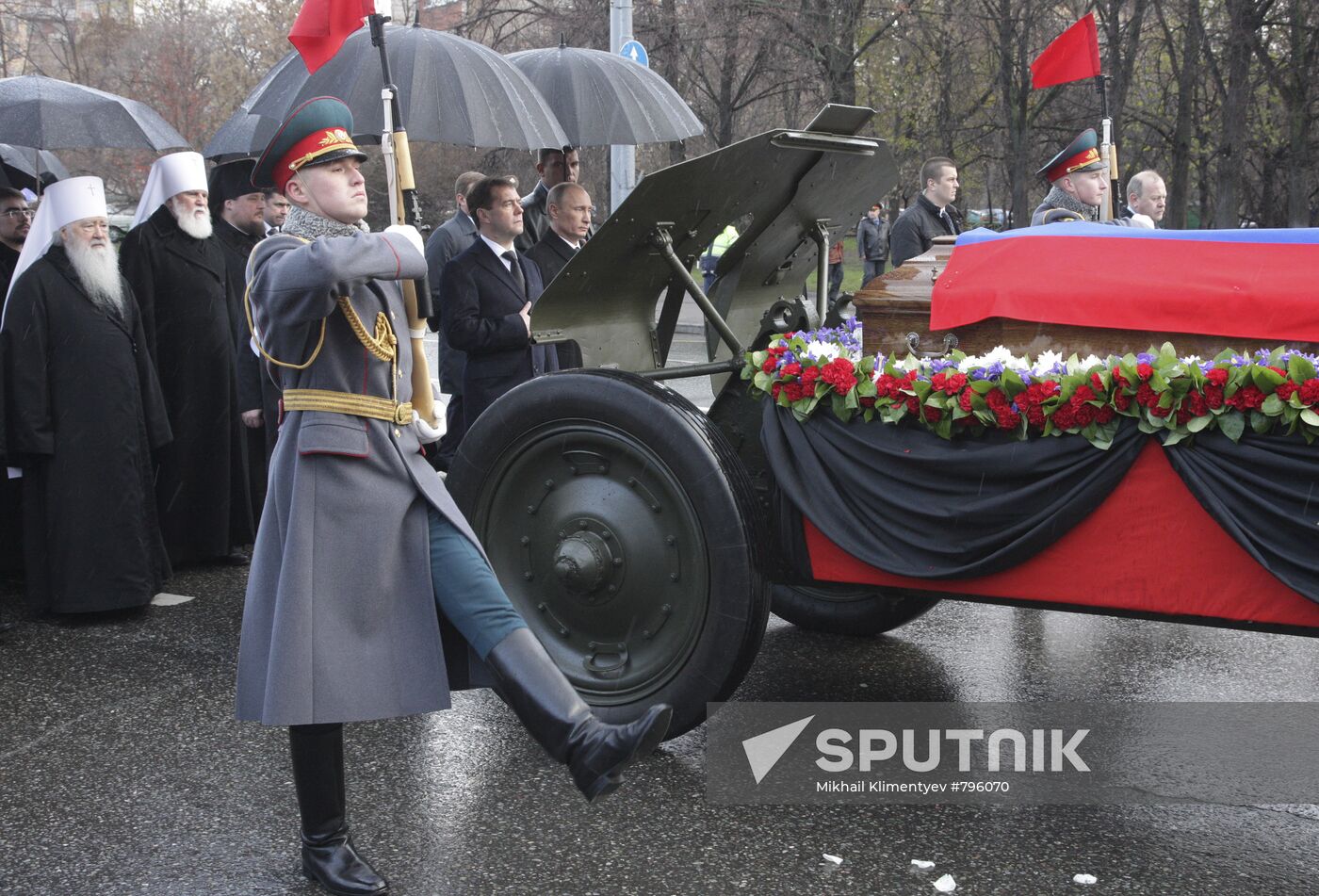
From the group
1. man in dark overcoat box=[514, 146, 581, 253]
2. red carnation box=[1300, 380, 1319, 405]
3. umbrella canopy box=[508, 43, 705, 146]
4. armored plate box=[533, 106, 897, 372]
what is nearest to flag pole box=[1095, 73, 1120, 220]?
umbrella canopy box=[508, 43, 705, 146]

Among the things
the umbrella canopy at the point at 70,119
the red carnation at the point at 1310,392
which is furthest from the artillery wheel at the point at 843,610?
the umbrella canopy at the point at 70,119

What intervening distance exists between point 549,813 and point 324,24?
222 cm

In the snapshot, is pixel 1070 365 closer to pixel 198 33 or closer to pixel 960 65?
pixel 960 65

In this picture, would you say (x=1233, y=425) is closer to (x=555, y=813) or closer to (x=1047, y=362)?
(x=1047, y=362)

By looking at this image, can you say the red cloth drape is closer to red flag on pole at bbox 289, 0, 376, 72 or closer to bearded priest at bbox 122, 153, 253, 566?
red flag on pole at bbox 289, 0, 376, 72

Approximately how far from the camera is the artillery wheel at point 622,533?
13.3 ft

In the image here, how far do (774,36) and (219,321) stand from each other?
654 inches

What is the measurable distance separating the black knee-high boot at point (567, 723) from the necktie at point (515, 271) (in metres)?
3.14

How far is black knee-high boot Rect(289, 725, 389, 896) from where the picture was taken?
3.37 metres

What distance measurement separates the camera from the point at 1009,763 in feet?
13.9

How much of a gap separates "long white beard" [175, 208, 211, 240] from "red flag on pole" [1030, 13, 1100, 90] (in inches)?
159

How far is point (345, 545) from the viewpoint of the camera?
328 cm

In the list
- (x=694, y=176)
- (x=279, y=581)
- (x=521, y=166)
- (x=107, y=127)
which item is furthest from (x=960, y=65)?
(x=279, y=581)
